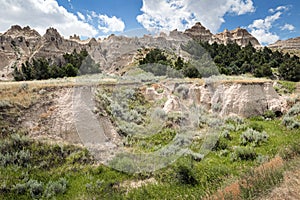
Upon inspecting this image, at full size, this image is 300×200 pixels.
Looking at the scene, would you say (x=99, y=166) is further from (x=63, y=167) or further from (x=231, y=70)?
(x=231, y=70)

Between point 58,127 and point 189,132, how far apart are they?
8018 millimetres

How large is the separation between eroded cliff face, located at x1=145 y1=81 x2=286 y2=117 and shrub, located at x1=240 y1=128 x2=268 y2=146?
493 cm

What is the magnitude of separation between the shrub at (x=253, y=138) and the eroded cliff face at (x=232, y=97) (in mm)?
4931

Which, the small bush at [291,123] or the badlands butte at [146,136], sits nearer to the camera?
the badlands butte at [146,136]

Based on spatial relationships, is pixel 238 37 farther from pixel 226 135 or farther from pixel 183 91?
pixel 226 135

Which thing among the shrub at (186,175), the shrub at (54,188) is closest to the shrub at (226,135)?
the shrub at (186,175)

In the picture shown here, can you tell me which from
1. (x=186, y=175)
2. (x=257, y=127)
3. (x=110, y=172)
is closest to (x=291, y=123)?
(x=257, y=127)

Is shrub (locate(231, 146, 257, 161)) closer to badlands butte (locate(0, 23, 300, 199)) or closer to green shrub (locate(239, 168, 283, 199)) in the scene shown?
badlands butte (locate(0, 23, 300, 199))

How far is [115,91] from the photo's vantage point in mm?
19156

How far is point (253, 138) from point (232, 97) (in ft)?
20.6

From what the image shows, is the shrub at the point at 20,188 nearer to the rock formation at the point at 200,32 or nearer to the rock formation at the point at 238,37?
the rock formation at the point at 200,32

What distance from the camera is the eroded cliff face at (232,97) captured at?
19.0 m

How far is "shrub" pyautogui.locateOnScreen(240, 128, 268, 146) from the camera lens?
1332 cm

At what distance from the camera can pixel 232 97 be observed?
19.4m
